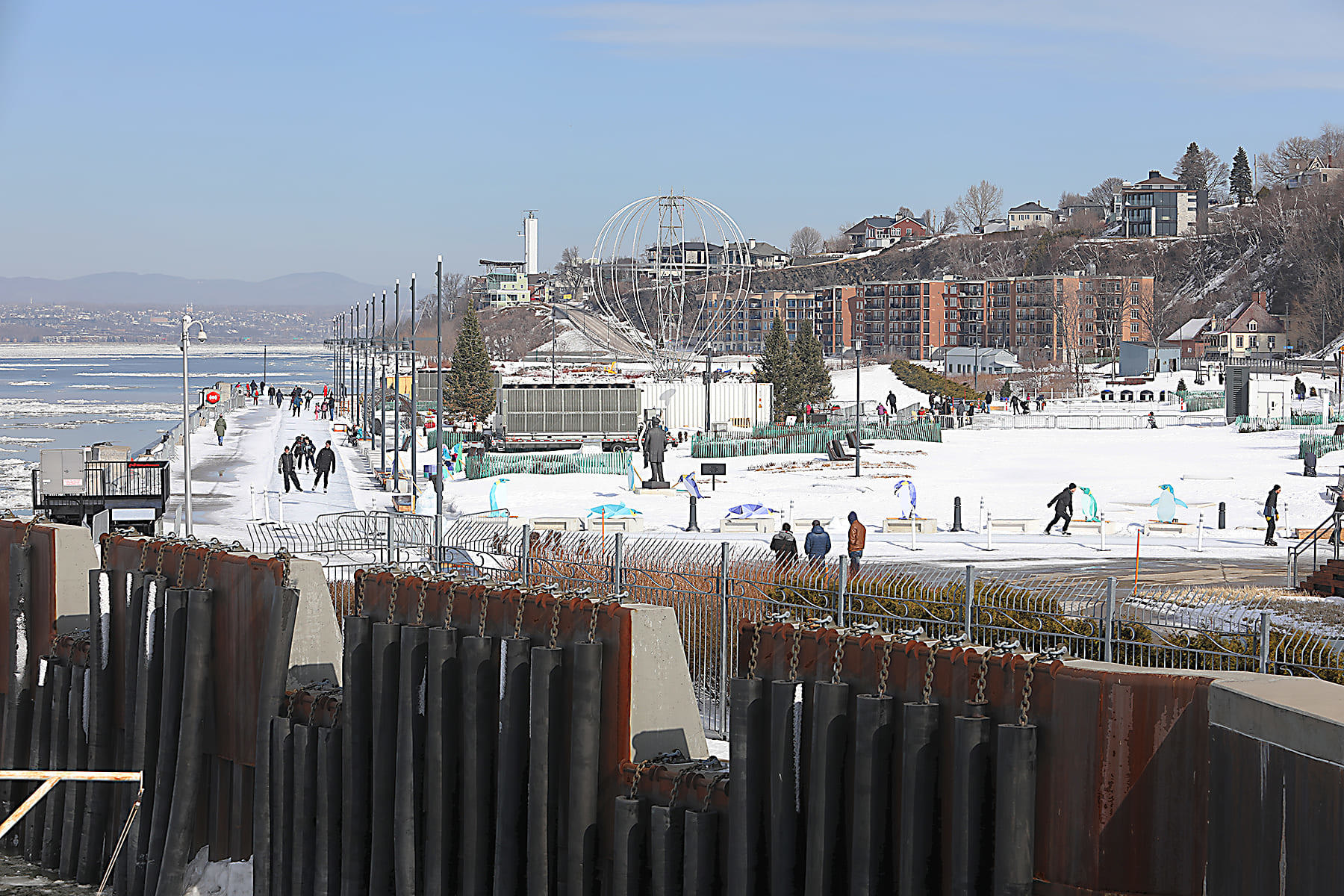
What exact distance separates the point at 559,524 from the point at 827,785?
892 inches

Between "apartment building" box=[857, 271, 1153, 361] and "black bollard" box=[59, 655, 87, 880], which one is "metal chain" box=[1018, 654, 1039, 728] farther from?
"apartment building" box=[857, 271, 1153, 361]

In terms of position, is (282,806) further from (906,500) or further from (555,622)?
(906,500)

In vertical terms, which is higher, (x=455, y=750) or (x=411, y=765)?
(x=455, y=750)

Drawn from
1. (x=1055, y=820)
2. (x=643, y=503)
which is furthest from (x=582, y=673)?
(x=643, y=503)

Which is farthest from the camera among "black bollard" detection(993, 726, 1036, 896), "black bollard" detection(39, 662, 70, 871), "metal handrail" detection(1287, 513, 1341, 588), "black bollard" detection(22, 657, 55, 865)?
"metal handrail" detection(1287, 513, 1341, 588)

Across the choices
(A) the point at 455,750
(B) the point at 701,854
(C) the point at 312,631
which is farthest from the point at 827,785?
(C) the point at 312,631

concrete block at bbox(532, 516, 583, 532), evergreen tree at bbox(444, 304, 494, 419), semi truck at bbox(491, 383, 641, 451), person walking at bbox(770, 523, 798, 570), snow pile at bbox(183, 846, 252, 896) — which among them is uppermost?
evergreen tree at bbox(444, 304, 494, 419)

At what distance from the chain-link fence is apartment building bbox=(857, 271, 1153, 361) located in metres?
149

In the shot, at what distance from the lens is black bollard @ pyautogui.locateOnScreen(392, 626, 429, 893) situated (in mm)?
13109

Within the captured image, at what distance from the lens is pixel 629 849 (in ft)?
37.8

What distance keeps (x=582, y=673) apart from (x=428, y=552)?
9.54m

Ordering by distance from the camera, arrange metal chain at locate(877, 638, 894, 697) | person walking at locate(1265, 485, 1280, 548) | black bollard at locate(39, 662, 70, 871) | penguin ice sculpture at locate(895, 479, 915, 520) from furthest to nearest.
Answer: penguin ice sculpture at locate(895, 479, 915, 520) < person walking at locate(1265, 485, 1280, 548) < black bollard at locate(39, 662, 70, 871) < metal chain at locate(877, 638, 894, 697)

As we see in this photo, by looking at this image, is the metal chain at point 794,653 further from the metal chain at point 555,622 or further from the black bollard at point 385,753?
the black bollard at point 385,753

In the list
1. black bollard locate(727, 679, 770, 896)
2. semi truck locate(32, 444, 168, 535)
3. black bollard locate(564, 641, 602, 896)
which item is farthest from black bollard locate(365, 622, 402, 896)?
semi truck locate(32, 444, 168, 535)
